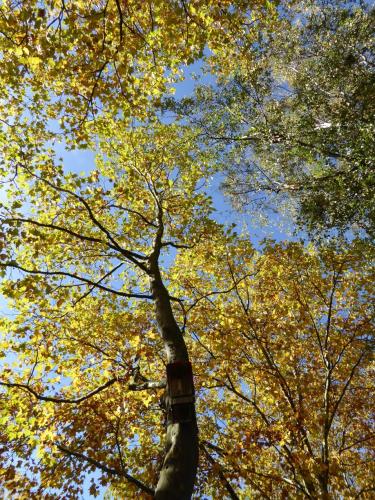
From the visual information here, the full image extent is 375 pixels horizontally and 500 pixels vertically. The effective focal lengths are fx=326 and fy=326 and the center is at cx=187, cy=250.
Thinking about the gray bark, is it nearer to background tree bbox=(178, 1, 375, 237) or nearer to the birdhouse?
the birdhouse

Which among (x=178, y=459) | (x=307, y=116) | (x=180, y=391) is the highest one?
(x=307, y=116)

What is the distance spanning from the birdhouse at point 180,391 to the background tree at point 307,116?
9924 mm

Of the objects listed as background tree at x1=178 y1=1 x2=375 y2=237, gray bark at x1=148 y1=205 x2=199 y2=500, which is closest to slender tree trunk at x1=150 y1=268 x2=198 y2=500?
gray bark at x1=148 y1=205 x2=199 y2=500

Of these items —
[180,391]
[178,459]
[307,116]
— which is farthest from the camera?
[307,116]

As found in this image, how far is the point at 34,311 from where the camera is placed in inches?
406

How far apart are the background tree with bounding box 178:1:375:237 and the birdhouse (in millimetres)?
9924

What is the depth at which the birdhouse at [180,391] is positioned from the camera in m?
3.97

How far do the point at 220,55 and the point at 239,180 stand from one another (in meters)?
9.19

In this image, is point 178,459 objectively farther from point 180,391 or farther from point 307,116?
point 307,116

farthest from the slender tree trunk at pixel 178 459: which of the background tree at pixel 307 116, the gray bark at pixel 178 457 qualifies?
the background tree at pixel 307 116

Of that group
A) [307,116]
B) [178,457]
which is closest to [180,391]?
[178,457]

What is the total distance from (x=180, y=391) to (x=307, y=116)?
16.0m

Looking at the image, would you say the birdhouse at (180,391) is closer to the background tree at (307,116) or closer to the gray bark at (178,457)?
the gray bark at (178,457)

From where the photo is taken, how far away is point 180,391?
4.12 m
